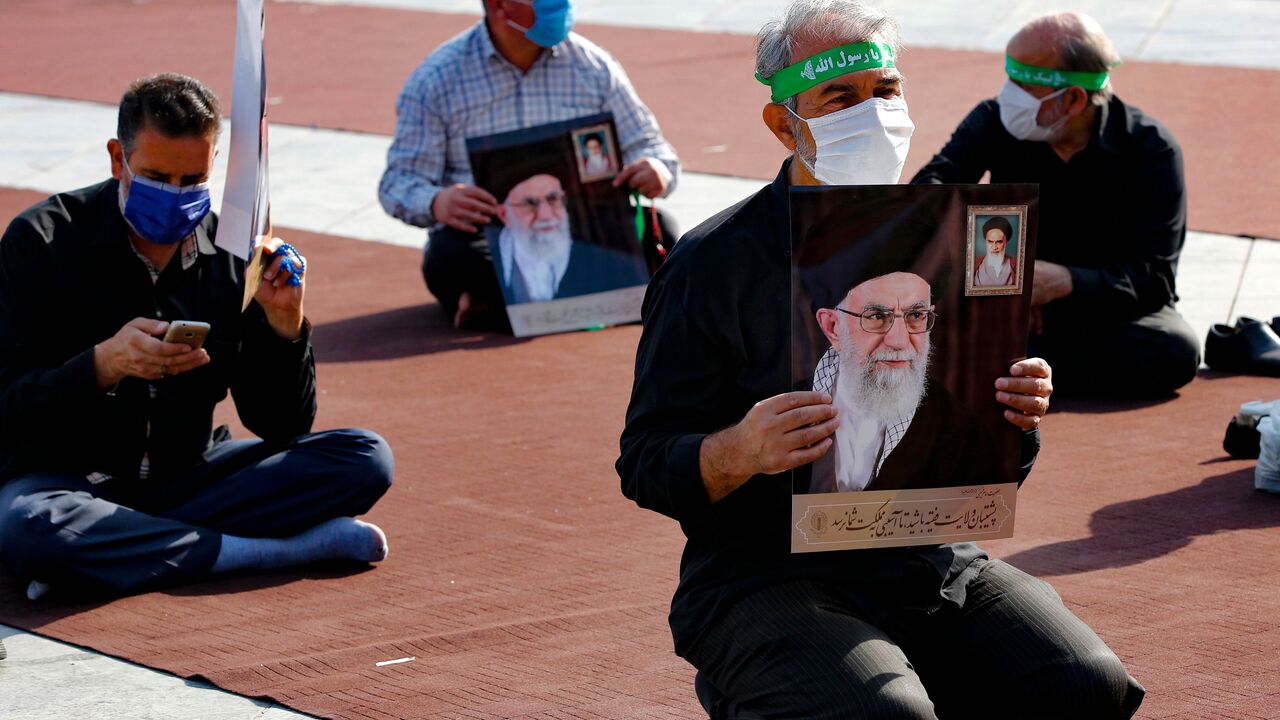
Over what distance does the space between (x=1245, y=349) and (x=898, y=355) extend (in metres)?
3.67

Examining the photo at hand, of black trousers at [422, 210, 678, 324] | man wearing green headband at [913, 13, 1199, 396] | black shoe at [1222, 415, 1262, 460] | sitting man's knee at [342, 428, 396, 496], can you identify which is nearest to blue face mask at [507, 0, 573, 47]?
black trousers at [422, 210, 678, 324]

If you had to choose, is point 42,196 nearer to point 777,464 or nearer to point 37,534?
point 37,534

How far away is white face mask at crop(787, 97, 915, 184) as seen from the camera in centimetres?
285

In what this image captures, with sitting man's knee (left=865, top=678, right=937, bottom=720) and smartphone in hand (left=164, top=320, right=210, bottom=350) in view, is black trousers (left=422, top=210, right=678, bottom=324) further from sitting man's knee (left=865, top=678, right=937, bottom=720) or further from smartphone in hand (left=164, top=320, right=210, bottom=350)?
sitting man's knee (left=865, top=678, right=937, bottom=720)

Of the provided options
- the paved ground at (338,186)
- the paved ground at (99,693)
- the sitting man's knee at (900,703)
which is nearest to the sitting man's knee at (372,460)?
the paved ground at (99,693)

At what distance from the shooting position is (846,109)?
285 cm

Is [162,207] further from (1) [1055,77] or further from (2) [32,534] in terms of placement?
(1) [1055,77]

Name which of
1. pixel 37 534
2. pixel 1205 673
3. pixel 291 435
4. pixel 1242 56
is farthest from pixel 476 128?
pixel 1242 56

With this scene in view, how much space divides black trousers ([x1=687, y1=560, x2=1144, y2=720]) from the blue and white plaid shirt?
4121mm

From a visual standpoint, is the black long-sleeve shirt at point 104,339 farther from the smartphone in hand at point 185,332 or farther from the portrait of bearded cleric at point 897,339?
the portrait of bearded cleric at point 897,339

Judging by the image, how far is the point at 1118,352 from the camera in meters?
5.68

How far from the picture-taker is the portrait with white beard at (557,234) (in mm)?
6680

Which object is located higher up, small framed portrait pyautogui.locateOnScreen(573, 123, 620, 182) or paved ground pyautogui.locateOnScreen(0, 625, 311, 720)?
small framed portrait pyautogui.locateOnScreen(573, 123, 620, 182)

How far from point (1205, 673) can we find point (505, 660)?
1.55m
